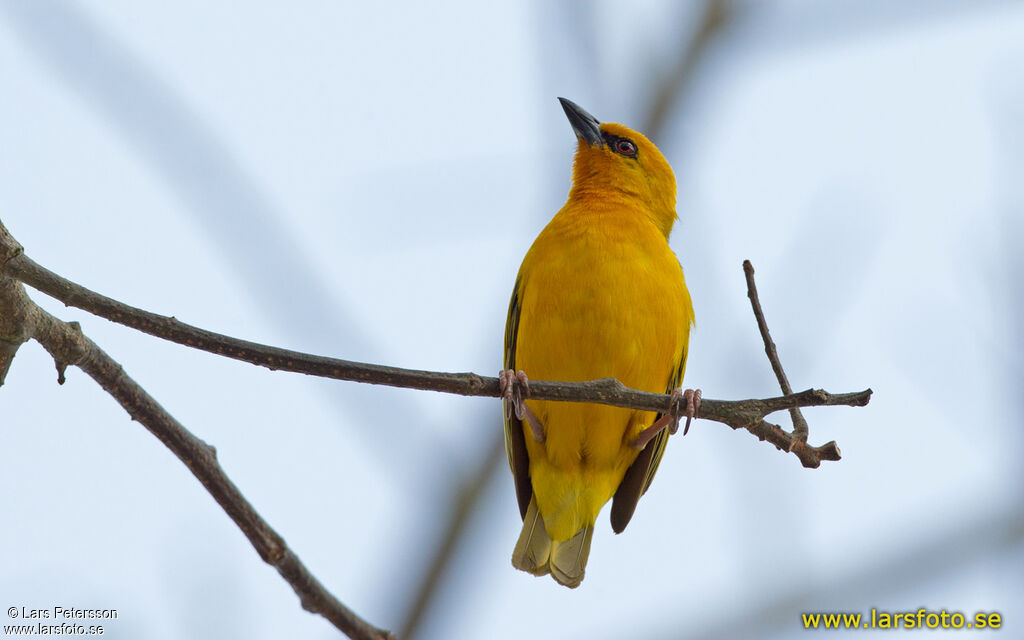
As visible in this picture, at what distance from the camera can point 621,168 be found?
21.4 ft

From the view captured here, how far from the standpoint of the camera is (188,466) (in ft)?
7.87

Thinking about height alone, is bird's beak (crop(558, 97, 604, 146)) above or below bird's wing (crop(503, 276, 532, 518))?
above

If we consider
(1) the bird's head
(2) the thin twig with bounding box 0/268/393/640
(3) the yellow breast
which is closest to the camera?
(2) the thin twig with bounding box 0/268/393/640

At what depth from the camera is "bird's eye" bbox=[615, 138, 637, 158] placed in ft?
21.7

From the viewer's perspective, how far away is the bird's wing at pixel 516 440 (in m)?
5.55

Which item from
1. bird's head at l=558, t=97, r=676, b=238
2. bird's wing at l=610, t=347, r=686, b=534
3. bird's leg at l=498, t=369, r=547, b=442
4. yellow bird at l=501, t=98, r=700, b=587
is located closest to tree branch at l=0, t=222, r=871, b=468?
bird's leg at l=498, t=369, r=547, b=442

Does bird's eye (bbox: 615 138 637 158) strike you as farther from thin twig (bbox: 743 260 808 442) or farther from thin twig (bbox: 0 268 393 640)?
thin twig (bbox: 0 268 393 640)

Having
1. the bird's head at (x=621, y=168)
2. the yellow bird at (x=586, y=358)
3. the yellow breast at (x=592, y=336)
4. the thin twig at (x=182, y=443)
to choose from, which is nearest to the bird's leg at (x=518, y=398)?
the yellow bird at (x=586, y=358)

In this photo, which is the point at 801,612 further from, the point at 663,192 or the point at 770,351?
the point at 663,192

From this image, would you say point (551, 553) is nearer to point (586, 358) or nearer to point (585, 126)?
point (586, 358)

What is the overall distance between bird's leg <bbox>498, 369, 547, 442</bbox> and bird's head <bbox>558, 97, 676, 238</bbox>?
183 cm

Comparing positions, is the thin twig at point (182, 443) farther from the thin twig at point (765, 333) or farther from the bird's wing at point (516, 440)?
the bird's wing at point (516, 440)

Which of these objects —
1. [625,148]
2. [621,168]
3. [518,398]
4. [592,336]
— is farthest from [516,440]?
[625,148]

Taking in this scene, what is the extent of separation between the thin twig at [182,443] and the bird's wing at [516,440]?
3.11 meters
